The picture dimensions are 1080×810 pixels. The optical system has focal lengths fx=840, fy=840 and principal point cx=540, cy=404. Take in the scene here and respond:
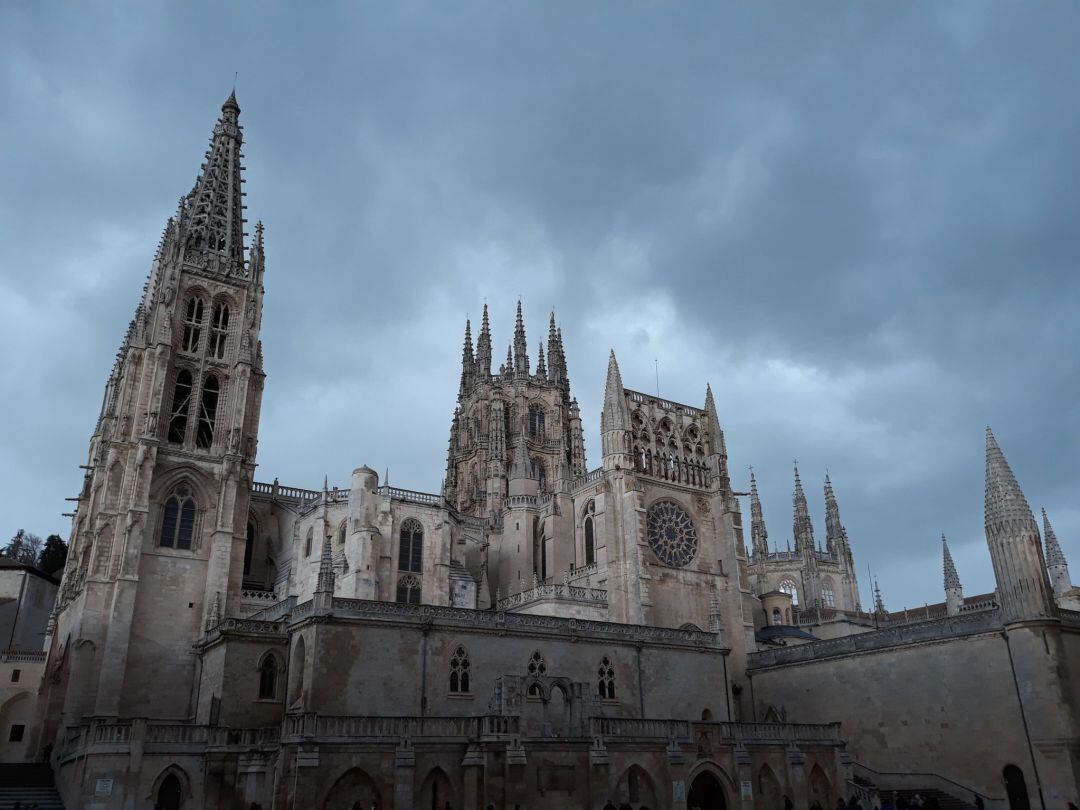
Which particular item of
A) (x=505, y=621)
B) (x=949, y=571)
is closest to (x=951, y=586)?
(x=949, y=571)

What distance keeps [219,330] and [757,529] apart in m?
48.0

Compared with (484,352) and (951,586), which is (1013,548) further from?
(484,352)

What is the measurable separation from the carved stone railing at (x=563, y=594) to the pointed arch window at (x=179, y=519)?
56.6 ft

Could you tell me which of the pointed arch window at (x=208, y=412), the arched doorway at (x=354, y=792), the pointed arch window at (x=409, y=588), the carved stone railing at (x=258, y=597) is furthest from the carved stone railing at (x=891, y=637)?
the pointed arch window at (x=208, y=412)

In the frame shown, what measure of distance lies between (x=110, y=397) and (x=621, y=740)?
1539 inches

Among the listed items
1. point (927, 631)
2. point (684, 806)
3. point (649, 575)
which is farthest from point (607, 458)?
point (684, 806)

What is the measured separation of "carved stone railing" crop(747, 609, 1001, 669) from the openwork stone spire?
2928 cm

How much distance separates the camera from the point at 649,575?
44.4m

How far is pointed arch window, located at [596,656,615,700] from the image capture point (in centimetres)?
3506

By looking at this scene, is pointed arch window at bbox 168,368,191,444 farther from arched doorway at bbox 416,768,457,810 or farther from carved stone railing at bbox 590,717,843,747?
carved stone railing at bbox 590,717,843,747

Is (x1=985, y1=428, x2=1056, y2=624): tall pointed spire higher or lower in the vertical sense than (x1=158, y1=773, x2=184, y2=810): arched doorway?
higher

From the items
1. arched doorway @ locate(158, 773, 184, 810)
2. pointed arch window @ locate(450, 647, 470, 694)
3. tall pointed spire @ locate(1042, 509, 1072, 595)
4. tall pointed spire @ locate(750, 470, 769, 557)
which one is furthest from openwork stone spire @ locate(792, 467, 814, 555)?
arched doorway @ locate(158, 773, 184, 810)

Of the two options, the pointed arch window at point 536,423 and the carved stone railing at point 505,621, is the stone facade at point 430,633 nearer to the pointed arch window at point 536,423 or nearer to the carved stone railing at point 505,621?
the carved stone railing at point 505,621

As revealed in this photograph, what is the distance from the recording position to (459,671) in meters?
31.1
